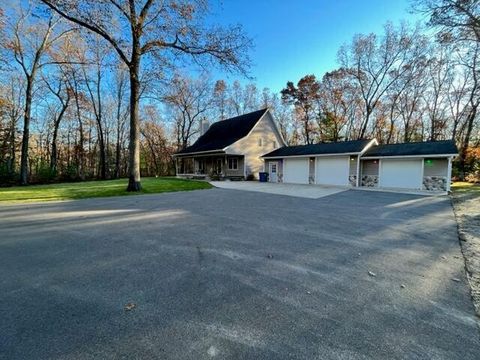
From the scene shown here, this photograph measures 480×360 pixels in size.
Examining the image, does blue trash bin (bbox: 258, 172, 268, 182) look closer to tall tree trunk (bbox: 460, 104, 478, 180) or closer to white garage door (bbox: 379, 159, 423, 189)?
white garage door (bbox: 379, 159, 423, 189)

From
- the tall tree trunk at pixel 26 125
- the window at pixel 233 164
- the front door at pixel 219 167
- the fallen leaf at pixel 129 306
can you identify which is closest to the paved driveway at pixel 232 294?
the fallen leaf at pixel 129 306

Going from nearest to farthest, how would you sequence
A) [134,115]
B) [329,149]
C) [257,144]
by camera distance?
[134,115] < [329,149] < [257,144]

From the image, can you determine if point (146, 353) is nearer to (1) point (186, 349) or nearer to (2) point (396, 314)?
(1) point (186, 349)

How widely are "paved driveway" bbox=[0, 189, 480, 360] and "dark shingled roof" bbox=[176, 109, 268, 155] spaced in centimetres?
1795

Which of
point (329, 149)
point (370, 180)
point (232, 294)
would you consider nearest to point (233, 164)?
point (329, 149)

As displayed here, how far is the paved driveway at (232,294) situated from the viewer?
2.00m

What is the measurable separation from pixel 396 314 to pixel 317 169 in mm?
17801

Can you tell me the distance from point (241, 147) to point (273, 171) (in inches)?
153

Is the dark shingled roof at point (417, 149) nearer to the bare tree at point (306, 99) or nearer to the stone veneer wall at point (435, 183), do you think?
the stone veneer wall at point (435, 183)

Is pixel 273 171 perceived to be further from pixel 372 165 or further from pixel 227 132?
pixel 372 165

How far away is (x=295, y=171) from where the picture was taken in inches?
837

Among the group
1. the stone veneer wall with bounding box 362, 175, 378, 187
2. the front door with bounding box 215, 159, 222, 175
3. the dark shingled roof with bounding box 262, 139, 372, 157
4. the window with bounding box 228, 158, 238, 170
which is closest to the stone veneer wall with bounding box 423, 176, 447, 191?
the stone veneer wall with bounding box 362, 175, 378, 187

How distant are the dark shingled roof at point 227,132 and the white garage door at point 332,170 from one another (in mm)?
7884

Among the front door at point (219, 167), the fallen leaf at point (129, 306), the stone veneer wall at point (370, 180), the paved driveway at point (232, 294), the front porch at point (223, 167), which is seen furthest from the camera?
the front door at point (219, 167)
